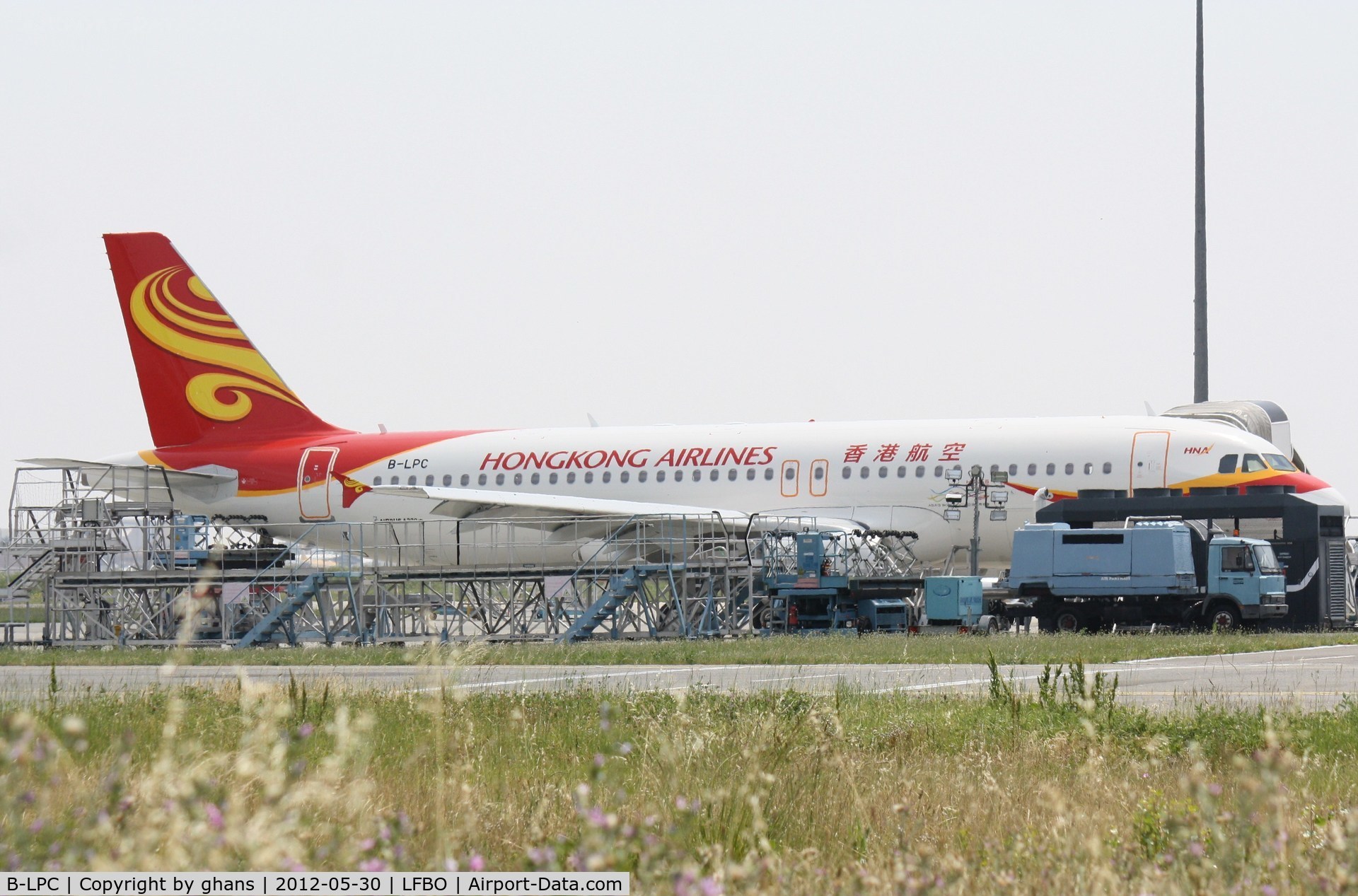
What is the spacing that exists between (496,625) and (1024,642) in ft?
38.5

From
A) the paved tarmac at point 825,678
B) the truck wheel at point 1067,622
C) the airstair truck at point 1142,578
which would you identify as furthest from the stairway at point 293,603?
the truck wheel at point 1067,622

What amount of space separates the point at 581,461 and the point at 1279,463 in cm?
1540

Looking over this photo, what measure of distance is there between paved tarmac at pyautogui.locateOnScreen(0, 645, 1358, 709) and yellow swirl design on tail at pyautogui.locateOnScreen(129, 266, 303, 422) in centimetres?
1901

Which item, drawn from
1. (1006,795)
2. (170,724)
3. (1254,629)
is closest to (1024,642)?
(1254,629)

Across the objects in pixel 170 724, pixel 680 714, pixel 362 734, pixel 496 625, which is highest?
pixel 170 724

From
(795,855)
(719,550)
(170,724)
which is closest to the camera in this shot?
(170,724)

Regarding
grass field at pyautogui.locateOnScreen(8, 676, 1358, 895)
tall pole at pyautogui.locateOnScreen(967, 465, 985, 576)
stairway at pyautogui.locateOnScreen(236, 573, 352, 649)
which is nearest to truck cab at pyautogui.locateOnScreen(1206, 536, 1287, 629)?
tall pole at pyautogui.locateOnScreen(967, 465, 985, 576)

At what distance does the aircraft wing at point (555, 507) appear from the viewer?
3431 centimetres

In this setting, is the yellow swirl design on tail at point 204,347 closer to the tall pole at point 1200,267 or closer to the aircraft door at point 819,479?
the aircraft door at point 819,479

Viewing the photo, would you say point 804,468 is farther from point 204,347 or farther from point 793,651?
point 204,347

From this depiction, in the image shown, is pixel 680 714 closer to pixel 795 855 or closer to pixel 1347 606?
pixel 795 855

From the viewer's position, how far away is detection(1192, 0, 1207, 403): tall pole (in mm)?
56781

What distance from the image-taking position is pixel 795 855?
21.7 feet

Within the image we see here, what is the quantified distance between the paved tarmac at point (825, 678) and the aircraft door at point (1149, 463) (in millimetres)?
10672
